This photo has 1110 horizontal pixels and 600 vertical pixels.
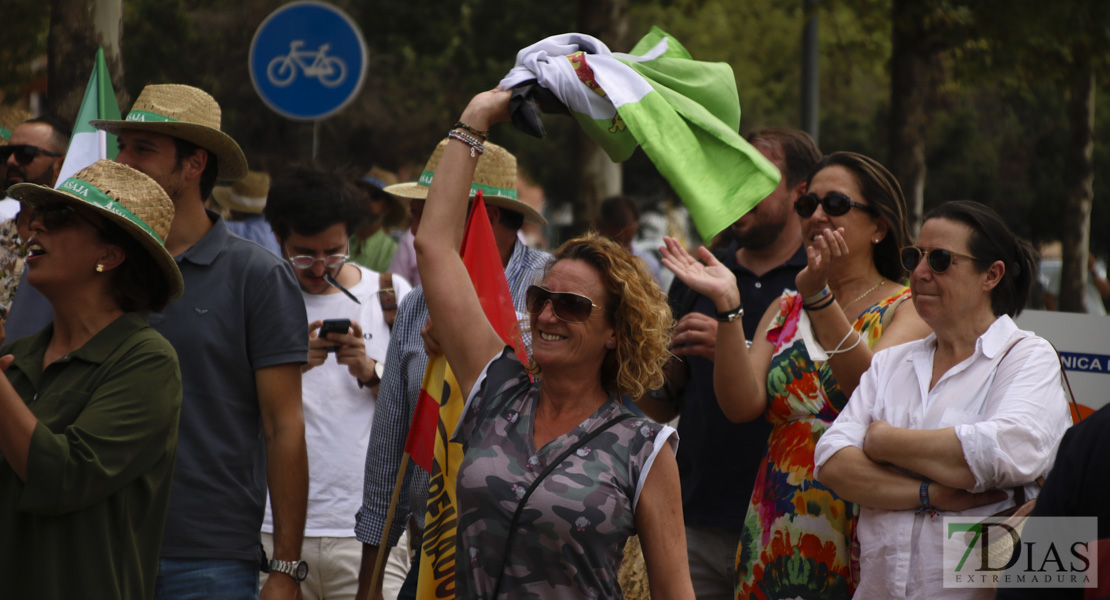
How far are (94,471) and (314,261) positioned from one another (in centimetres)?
259

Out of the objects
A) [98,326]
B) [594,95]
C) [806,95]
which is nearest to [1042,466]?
[594,95]

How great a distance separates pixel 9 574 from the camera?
120 inches

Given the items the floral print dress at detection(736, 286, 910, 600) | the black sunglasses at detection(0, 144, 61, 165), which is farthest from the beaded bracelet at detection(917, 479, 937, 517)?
the black sunglasses at detection(0, 144, 61, 165)

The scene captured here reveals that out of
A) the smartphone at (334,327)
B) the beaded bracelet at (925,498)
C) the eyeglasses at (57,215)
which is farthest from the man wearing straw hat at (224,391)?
the beaded bracelet at (925,498)

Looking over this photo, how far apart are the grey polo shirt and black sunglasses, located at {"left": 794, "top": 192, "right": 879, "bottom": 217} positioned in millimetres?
1899

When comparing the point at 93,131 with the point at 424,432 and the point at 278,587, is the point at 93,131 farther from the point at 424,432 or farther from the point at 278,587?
the point at 278,587

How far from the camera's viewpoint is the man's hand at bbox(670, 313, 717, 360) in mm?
4699

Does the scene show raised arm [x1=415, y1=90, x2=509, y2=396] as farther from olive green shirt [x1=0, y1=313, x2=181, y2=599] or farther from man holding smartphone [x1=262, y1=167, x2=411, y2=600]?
man holding smartphone [x1=262, y1=167, x2=411, y2=600]

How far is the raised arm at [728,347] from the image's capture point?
3979 millimetres

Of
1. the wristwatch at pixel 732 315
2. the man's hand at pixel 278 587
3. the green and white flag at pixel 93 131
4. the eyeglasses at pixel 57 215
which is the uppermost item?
the green and white flag at pixel 93 131

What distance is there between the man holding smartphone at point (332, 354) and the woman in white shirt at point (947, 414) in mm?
2309

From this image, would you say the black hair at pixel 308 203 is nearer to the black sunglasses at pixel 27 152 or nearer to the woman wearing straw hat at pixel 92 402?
the black sunglasses at pixel 27 152

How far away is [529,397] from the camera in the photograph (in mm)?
3420

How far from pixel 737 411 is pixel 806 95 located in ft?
27.3
